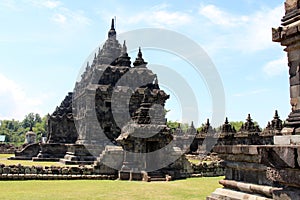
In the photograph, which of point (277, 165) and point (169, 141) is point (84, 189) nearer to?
point (169, 141)

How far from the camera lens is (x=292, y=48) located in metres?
6.31

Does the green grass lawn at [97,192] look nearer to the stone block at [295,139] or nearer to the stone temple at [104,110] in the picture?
the stone temple at [104,110]

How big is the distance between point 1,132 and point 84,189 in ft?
373

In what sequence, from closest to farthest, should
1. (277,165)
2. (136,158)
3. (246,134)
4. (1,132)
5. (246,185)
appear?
(277,165)
(246,185)
(136,158)
(246,134)
(1,132)

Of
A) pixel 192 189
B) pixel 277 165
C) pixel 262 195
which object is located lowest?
pixel 192 189

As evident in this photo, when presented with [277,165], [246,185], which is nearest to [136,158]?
[246,185]

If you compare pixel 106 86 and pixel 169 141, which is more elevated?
pixel 106 86

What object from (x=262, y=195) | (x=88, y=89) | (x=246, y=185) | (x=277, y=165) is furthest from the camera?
(x=88, y=89)

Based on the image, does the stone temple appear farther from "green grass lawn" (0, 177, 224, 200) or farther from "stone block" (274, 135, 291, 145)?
"stone block" (274, 135, 291, 145)

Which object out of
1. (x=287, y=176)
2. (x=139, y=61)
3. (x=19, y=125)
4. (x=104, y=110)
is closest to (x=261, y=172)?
(x=287, y=176)

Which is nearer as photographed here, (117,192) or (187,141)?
(117,192)

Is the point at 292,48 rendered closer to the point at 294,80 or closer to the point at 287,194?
the point at 294,80

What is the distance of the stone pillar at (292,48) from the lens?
6062 mm

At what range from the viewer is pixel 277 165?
179 inches
